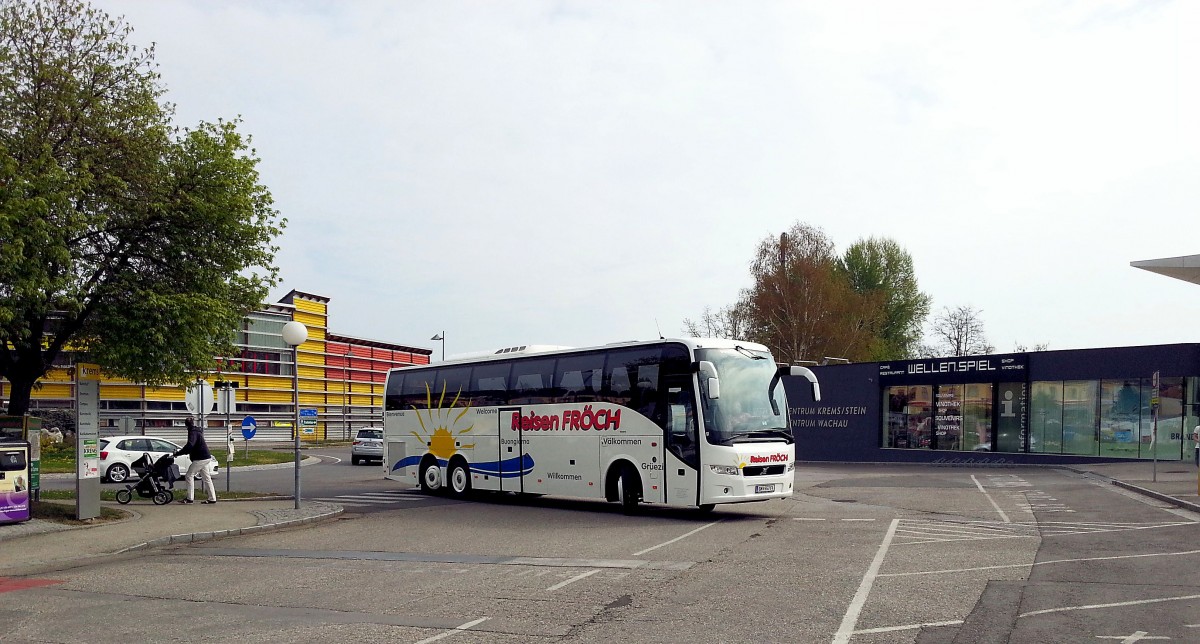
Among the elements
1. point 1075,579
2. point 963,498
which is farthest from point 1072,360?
point 1075,579

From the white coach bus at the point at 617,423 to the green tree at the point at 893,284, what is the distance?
5456 centimetres

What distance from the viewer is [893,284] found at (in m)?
73.9

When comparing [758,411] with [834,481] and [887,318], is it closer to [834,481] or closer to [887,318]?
[834,481]

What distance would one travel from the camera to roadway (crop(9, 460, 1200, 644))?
26.4 feet

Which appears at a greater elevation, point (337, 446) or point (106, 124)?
point (106, 124)

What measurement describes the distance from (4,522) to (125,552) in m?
3.18

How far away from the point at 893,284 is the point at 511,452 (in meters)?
57.8

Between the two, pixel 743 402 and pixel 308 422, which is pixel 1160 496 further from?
pixel 308 422

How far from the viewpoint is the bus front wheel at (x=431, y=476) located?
23781 millimetres

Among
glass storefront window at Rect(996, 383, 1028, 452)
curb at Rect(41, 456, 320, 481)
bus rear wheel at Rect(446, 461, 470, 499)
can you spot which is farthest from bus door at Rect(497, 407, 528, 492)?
glass storefront window at Rect(996, 383, 1028, 452)

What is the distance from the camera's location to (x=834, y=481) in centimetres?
2900

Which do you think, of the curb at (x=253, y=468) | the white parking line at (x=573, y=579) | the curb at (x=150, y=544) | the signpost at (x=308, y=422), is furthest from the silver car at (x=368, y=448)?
the white parking line at (x=573, y=579)

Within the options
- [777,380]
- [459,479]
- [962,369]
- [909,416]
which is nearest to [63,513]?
[459,479]

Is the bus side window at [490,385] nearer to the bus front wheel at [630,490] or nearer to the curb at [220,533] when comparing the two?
the bus front wheel at [630,490]
